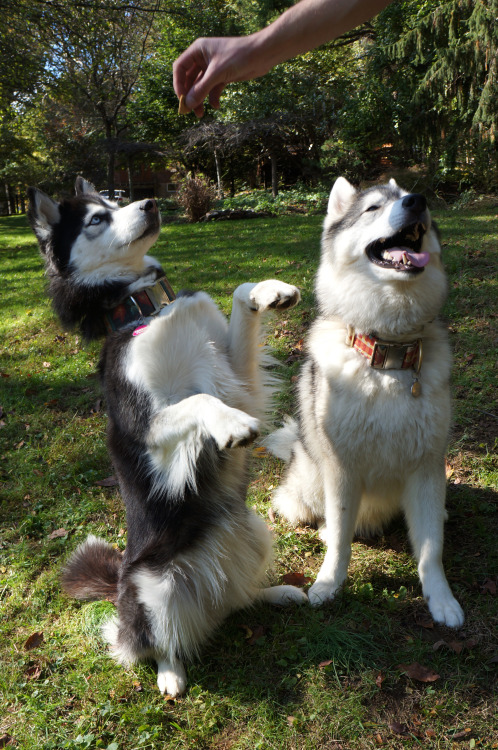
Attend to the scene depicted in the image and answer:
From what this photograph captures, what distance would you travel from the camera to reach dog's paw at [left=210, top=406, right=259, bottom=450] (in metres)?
2.03

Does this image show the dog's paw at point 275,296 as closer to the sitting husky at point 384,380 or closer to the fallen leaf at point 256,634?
the sitting husky at point 384,380

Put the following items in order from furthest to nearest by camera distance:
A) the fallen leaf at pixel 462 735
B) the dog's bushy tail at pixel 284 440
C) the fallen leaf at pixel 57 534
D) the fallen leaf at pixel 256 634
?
the dog's bushy tail at pixel 284 440 < the fallen leaf at pixel 57 534 < the fallen leaf at pixel 256 634 < the fallen leaf at pixel 462 735

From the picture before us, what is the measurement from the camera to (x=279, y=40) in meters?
2.14

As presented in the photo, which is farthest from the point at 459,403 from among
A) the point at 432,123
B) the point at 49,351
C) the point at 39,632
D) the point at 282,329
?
the point at 432,123

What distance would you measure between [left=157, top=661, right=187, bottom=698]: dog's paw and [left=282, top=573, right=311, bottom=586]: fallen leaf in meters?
0.78

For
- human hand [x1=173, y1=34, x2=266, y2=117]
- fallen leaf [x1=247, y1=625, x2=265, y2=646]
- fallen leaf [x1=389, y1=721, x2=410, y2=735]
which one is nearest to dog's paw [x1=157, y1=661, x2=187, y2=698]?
fallen leaf [x1=247, y1=625, x2=265, y2=646]

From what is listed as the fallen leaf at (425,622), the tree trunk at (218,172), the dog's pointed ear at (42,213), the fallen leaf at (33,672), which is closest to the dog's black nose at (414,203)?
the dog's pointed ear at (42,213)

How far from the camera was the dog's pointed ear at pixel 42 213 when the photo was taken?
2.64 m

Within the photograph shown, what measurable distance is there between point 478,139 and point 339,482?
12.7 m

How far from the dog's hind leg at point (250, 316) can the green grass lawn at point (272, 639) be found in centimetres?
116

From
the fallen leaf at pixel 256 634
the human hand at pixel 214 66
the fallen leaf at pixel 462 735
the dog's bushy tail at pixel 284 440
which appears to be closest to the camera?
the fallen leaf at pixel 462 735

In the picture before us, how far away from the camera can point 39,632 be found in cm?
272

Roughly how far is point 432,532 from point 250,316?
139 cm

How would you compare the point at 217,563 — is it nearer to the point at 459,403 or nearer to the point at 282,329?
the point at 459,403
